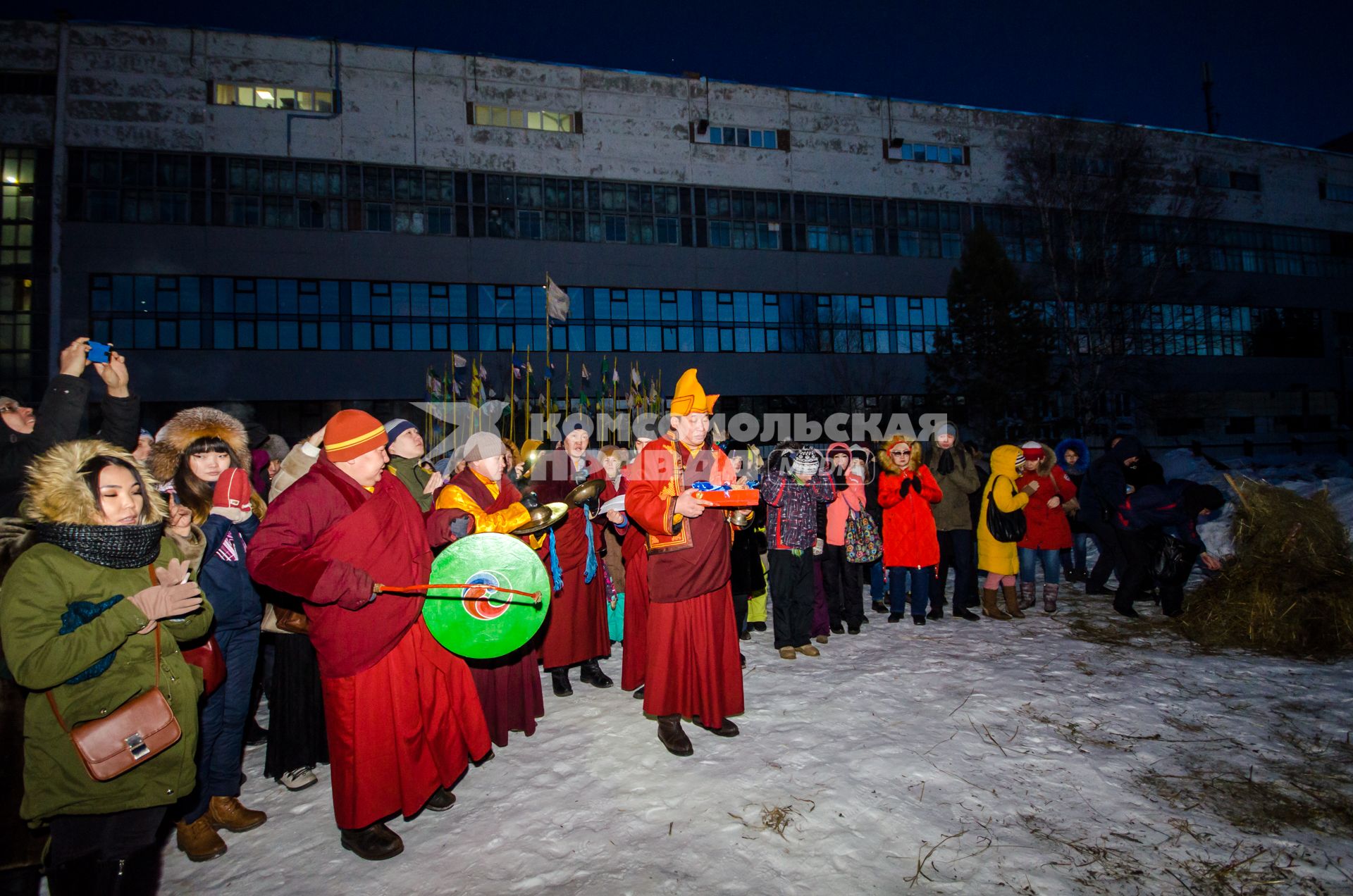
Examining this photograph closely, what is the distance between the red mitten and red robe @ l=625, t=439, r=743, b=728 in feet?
6.89

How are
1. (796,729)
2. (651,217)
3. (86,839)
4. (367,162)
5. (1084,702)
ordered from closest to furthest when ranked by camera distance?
(86,839) < (796,729) < (1084,702) < (367,162) < (651,217)

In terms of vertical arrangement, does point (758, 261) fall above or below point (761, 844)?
above

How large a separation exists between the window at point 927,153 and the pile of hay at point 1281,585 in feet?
89.8

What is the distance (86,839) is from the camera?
2355 millimetres

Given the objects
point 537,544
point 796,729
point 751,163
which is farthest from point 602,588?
point 751,163

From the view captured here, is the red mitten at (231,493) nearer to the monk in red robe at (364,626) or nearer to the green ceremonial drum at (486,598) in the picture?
the monk in red robe at (364,626)

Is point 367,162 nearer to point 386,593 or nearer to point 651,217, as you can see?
point 651,217

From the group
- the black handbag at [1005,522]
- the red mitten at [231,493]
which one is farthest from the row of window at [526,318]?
the red mitten at [231,493]

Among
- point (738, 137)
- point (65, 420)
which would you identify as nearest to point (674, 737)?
point (65, 420)

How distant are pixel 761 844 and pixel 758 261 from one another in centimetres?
2704

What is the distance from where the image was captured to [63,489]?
2359 millimetres

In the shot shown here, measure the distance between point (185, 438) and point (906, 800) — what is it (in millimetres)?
4217

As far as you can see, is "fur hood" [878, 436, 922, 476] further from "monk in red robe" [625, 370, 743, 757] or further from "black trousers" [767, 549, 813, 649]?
"monk in red robe" [625, 370, 743, 757]

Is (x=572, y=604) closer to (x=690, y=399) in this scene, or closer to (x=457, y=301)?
(x=690, y=399)
